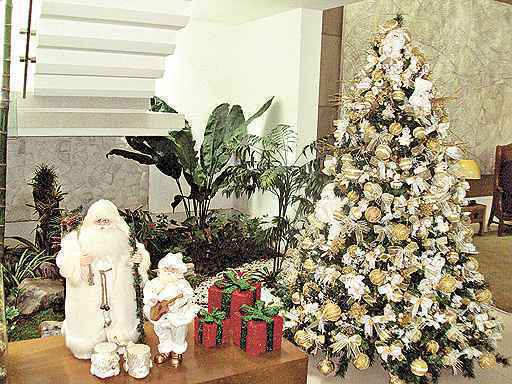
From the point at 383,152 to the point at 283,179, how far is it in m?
1.94

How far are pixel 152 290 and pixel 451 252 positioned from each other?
71.3 inches

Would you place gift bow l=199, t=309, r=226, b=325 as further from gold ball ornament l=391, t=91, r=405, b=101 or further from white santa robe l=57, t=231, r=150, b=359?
gold ball ornament l=391, t=91, r=405, b=101

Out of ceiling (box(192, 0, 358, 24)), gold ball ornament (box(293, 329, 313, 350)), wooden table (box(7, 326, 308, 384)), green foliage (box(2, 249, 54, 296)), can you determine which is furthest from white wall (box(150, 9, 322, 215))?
wooden table (box(7, 326, 308, 384))

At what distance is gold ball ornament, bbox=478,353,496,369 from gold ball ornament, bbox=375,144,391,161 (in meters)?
1.34

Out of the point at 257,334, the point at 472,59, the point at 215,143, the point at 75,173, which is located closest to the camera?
the point at 257,334

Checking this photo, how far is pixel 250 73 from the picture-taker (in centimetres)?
653

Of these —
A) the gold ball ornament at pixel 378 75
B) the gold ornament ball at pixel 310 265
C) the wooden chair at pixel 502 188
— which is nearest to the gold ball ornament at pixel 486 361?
the gold ornament ball at pixel 310 265

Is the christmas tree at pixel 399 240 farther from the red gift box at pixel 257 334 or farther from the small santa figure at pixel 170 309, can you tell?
the small santa figure at pixel 170 309

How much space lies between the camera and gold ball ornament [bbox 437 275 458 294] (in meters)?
3.28

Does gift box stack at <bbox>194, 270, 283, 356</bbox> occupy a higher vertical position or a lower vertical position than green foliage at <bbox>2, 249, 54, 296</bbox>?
higher

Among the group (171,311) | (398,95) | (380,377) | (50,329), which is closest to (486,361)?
(380,377)

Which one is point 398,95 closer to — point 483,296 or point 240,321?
point 483,296

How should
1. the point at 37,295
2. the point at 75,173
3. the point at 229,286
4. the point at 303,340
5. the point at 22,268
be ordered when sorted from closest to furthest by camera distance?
the point at 229,286, the point at 303,340, the point at 37,295, the point at 22,268, the point at 75,173

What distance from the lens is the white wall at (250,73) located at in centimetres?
571
